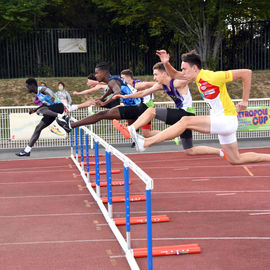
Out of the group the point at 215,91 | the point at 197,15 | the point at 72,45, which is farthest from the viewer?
the point at 72,45

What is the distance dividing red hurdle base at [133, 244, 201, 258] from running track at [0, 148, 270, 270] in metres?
0.07

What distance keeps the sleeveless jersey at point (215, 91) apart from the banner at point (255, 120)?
9.67m

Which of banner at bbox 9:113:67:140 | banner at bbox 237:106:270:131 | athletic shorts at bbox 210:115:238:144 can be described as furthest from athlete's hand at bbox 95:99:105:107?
banner at bbox 237:106:270:131

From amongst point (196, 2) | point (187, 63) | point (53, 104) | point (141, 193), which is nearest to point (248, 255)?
point (187, 63)

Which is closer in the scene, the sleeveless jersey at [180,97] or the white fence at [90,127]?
the sleeveless jersey at [180,97]

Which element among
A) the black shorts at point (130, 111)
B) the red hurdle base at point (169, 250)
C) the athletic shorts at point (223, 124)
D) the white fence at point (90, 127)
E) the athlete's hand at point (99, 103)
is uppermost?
the athlete's hand at point (99, 103)

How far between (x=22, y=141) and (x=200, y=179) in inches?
269

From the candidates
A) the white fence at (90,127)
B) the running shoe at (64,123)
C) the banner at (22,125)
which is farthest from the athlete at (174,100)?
the banner at (22,125)

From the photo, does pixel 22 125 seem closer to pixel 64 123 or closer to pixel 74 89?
pixel 64 123

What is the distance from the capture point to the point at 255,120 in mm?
16109

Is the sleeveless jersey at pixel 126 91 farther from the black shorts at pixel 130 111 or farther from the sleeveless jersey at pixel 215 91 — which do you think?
the sleeveless jersey at pixel 215 91

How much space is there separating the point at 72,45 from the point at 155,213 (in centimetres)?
1848

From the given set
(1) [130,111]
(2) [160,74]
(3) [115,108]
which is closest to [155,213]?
(1) [130,111]

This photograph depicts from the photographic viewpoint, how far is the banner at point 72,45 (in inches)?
990
